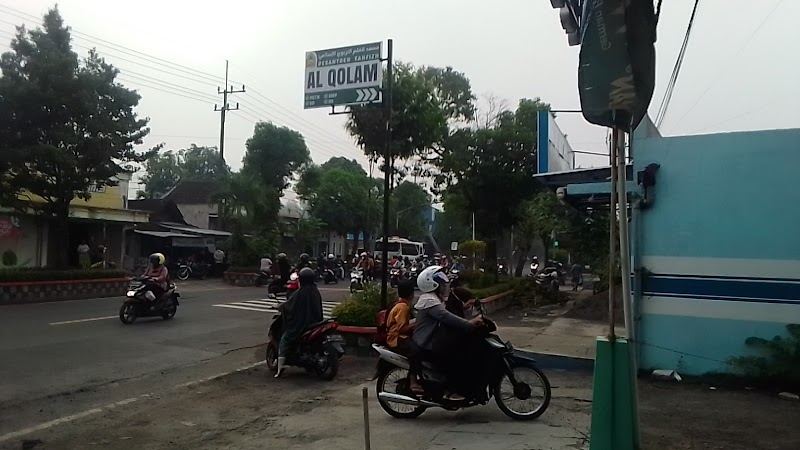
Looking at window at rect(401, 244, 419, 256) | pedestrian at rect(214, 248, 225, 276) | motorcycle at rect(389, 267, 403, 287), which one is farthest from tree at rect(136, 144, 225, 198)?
motorcycle at rect(389, 267, 403, 287)

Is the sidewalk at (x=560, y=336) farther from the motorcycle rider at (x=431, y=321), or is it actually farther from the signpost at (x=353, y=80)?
the motorcycle rider at (x=431, y=321)

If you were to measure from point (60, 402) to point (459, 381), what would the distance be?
4.29m

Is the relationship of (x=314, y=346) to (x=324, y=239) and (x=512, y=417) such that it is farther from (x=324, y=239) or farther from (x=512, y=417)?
(x=324, y=239)

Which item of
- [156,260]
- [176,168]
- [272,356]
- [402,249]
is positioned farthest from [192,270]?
[176,168]

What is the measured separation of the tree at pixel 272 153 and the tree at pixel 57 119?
13988 mm

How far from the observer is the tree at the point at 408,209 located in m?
57.5

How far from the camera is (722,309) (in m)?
8.48

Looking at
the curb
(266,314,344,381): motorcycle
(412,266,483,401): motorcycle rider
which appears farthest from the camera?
the curb

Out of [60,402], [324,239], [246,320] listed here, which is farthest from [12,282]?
[324,239]

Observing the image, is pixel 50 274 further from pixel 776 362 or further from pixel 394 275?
pixel 776 362

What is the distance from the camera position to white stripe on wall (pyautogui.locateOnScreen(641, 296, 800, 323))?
320 inches

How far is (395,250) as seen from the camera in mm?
Answer: 40188

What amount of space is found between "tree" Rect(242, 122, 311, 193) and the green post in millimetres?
30728

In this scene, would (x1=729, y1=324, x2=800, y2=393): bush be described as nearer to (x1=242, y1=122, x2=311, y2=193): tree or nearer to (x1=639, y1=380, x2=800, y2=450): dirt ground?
(x1=639, y1=380, x2=800, y2=450): dirt ground
